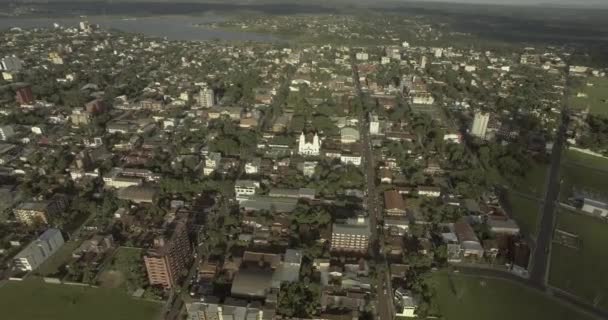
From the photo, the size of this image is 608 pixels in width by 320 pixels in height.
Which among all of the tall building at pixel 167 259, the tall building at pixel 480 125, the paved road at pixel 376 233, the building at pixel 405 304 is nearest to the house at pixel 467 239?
the paved road at pixel 376 233

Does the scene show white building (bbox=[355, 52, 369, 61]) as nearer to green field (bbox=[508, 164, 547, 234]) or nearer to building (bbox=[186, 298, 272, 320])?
green field (bbox=[508, 164, 547, 234])

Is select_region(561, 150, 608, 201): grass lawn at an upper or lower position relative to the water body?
lower

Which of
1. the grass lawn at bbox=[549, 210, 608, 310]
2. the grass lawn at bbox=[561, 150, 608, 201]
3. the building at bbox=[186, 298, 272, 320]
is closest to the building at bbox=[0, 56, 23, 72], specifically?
the building at bbox=[186, 298, 272, 320]

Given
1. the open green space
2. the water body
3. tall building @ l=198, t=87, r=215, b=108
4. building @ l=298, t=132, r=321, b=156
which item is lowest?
the open green space

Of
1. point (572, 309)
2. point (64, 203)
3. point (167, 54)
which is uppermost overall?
point (167, 54)

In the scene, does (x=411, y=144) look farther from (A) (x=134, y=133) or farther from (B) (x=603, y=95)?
(B) (x=603, y=95)

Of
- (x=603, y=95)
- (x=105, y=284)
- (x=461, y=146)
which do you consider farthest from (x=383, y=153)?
(x=603, y=95)

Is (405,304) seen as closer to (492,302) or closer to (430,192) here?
(492,302)

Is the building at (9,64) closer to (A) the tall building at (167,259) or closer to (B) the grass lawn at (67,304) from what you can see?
(B) the grass lawn at (67,304)
